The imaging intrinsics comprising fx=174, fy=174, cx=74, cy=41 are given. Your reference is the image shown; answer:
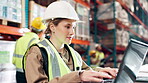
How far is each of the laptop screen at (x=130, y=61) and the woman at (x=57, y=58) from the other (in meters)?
0.10

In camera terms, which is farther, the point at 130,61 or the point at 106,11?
the point at 106,11

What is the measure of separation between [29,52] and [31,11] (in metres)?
2.21

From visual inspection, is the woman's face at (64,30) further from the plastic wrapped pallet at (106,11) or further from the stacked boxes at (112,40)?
the stacked boxes at (112,40)

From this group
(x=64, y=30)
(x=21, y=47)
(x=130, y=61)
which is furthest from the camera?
(x=21, y=47)

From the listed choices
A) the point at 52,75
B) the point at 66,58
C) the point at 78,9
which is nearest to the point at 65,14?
the point at 66,58

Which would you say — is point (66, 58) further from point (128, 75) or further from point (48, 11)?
point (128, 75)

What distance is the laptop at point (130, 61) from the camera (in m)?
0.87

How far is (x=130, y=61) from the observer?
91cm

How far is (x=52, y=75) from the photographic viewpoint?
129 cm

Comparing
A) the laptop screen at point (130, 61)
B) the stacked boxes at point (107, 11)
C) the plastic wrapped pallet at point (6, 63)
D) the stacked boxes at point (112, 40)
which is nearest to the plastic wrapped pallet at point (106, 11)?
the stacked boxes at point (107, 11)

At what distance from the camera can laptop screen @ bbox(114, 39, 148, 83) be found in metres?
0.87

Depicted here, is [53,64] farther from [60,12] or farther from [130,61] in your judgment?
[130,61]

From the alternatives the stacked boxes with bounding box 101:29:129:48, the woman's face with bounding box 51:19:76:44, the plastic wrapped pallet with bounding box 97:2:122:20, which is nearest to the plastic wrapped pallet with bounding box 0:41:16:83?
the woman's face with bounding box 51:19:76:44

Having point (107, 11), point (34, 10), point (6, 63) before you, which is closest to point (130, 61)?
point (6, 63)
